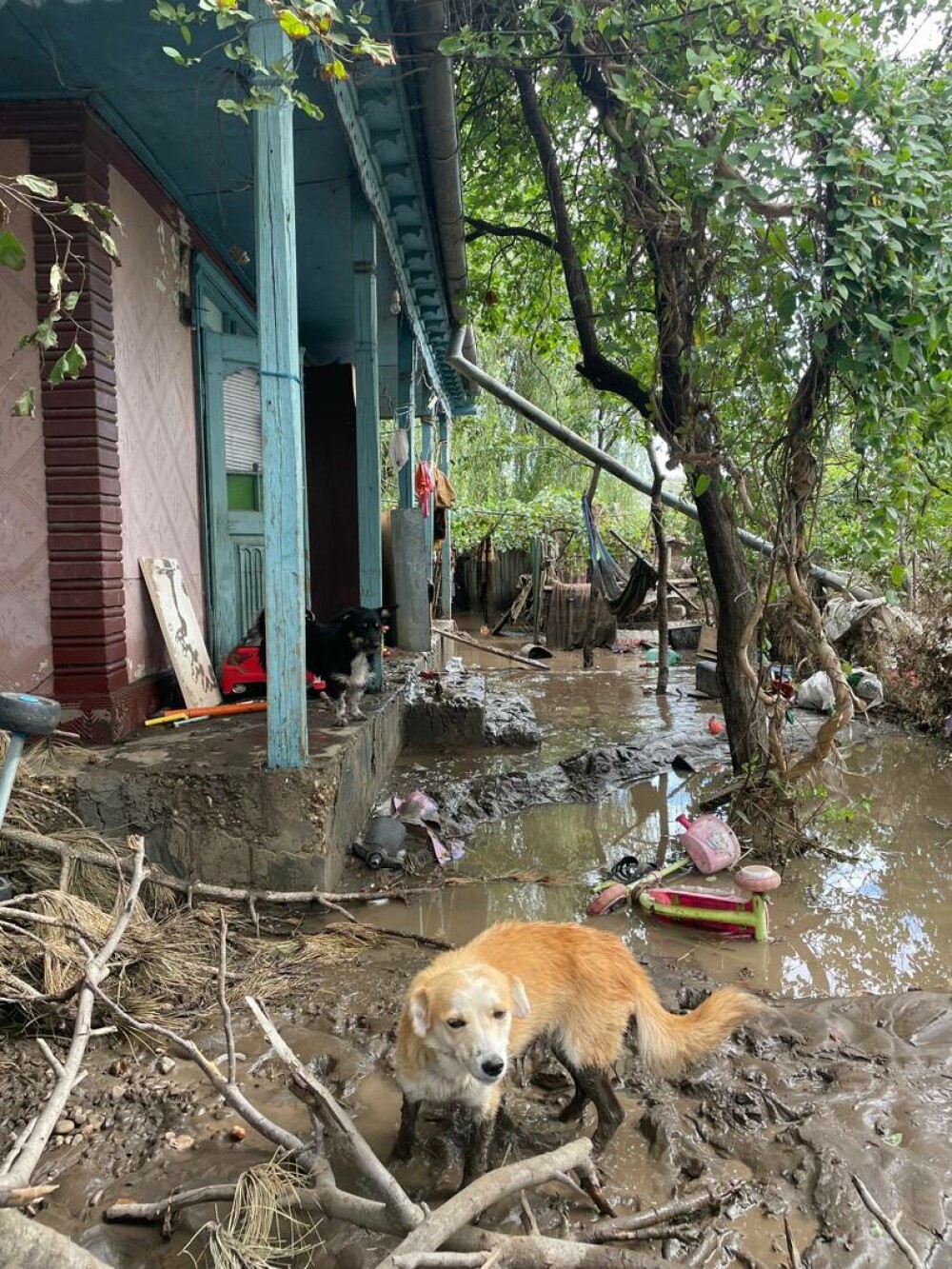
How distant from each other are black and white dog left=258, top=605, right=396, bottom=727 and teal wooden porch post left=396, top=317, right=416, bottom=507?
3811 millimetres

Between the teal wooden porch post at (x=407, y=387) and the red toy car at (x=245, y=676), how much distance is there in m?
3.69

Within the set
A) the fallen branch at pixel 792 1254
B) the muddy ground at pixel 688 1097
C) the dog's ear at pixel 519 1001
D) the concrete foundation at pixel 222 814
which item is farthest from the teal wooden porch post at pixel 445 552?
the fallen branch at pixel 792 1254

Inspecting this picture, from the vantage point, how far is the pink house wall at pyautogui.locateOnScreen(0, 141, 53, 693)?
418 centimetres

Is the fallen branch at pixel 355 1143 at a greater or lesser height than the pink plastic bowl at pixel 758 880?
greater

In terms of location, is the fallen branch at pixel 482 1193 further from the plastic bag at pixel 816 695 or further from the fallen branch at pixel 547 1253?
the plastic bag at pixel 816 695

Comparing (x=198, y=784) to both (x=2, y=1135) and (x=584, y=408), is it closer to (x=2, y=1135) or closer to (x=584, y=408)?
(x=2, y=1135)

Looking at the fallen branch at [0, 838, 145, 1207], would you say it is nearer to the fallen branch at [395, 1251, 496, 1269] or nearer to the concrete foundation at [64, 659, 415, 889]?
the fallen branch at [395, 1251, 496, 1269]

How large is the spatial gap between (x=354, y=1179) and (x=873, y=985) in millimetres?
2469

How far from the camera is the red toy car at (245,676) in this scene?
5398 mm

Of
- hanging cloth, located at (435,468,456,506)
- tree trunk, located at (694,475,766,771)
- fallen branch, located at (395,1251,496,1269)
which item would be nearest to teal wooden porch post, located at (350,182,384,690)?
tree trunk, located at (694,475,766,771)

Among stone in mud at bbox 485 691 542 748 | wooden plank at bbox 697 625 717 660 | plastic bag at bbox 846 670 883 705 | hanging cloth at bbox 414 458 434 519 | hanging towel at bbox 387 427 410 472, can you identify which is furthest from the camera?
wooden plank at bbox 697 625 717 660

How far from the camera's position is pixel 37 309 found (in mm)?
4176

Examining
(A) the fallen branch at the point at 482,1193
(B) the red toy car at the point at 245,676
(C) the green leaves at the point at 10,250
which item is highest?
(C) the green leaves at the point at 10,250

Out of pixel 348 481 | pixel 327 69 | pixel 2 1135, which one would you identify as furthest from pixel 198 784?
pixel 348 481
